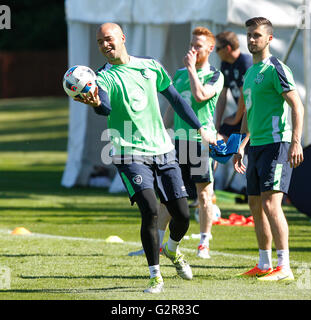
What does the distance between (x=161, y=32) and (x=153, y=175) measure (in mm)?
8999

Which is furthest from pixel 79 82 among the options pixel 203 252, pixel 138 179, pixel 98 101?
pixel 203 252

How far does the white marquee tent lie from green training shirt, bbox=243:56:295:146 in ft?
21.1

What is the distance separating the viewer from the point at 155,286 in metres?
7.22

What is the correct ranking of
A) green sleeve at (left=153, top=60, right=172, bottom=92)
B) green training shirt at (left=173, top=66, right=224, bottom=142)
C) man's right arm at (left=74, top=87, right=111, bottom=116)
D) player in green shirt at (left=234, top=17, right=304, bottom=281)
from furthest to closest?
green training shirt at (left=173, top=66, right=224, bottom=142), player in green shirt at (left=234, top=17, right=304, bottom=281), green sleeve at (left=153, top=60, right=172, bottom=92), man's right arm at (left=74, top=87, right=111, bottom=116)

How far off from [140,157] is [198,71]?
2470 millimetres

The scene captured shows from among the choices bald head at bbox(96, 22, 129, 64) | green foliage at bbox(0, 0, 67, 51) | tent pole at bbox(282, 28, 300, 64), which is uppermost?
bald head at bbox(96, 22, 129, 64)

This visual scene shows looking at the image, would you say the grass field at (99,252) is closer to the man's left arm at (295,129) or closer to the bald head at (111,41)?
the man's left arm at (295,129)

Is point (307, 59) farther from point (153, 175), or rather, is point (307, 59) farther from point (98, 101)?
point (98, 101)

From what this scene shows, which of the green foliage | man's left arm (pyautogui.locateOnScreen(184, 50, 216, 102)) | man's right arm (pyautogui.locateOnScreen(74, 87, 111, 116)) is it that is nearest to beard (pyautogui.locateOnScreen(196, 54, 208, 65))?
man's left arm (pyautogui.locateOnScreen(184, 50, 216, 102))

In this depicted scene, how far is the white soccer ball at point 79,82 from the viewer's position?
682 cm

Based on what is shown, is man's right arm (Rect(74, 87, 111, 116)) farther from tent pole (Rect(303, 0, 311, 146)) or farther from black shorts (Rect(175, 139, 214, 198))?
tent pole (Rect(303, 0, 311, 146))

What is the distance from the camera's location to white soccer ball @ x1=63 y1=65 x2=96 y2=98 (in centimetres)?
682
